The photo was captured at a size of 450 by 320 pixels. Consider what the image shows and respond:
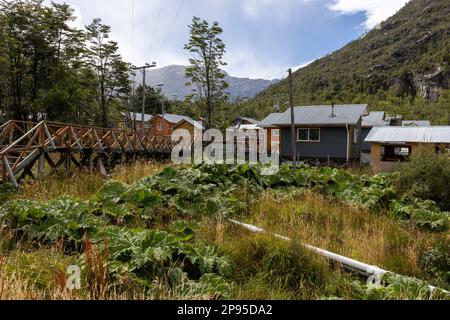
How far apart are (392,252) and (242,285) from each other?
2.33 metres

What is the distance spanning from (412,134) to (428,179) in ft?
34.2

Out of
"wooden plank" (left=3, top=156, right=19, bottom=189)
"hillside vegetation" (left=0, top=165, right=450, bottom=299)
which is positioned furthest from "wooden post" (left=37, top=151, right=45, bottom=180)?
Answer: "hillside vegetation" (left=0, top=165, right=450, bottom=299)

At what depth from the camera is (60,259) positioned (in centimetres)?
312

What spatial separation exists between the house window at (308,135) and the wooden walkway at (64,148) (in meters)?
9.16

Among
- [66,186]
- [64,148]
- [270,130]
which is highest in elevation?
[270,130]

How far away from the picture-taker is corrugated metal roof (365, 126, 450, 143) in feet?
56.1

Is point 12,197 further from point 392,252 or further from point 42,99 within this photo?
point 42,99

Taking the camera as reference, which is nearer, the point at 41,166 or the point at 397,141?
the point at 41,166

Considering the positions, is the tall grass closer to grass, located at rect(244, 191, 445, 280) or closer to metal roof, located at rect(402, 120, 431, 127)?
grass, located at rect(244, 191, 445, 280)

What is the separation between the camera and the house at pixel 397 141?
17.1m

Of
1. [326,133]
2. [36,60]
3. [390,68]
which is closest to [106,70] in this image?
[36,60]

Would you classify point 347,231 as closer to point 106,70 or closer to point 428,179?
point 428,179

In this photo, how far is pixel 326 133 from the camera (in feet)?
67.3
